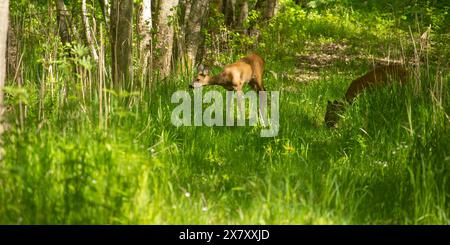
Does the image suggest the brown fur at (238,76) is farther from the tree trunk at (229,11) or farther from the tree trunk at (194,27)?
the tree trunk at (229,11)

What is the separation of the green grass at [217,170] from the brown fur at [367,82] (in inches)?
24.4

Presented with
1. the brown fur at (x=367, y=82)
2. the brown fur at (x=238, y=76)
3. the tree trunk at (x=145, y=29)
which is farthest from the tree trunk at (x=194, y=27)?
the brown fur at (x=367, y=82)

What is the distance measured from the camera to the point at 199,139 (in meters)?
6.14

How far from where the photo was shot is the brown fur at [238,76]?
26.1 ft

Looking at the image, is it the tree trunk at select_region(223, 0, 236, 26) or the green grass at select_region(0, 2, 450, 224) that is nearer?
the green grass at select_region(0, 2, 450, 224)

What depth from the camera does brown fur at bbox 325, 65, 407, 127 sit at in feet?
24.0

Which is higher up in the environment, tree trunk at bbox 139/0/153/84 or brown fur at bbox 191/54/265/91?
tree trunk at bbox 139/0/153/84

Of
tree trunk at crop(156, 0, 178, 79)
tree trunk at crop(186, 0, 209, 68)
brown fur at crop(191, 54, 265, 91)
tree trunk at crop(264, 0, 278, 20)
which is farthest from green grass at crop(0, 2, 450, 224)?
tree trunk at crop(264, 0, 278, 20)

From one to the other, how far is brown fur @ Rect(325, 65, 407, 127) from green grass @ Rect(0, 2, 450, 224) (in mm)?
619

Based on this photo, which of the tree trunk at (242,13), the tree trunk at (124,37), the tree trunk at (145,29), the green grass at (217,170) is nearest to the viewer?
the green grass at (217,170)

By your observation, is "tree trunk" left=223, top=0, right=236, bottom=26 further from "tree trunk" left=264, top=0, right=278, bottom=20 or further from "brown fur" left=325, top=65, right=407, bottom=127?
"brown fur" left=325, top=65, right=407, bottom=127

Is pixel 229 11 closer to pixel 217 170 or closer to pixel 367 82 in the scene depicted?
pixel 367 82

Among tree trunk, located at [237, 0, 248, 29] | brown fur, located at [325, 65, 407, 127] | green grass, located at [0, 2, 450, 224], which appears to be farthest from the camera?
tree trunk, located at [237, 0, 248, 29]

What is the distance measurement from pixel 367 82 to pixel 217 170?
3.01m
